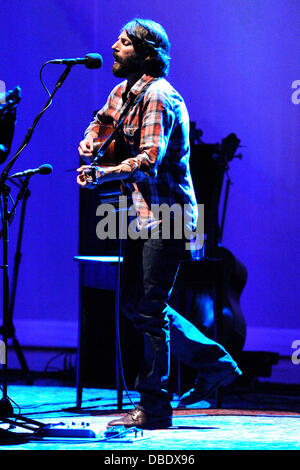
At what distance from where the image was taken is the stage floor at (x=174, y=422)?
A: 3.09m

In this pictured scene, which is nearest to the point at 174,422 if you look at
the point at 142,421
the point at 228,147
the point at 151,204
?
the point at 142,421

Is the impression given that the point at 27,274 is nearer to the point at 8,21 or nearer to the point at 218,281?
the point at 8,21

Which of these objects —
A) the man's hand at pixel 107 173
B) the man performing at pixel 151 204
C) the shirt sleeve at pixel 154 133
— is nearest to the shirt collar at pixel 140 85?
the man performing at pixel 151 204

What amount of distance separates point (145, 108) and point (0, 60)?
362 centimetres

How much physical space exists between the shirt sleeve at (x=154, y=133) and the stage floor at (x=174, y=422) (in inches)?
44.6

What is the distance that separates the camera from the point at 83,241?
4.84 m

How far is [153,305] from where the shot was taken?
333 centimetres

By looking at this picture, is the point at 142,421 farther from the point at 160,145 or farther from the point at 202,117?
the point at 202,117

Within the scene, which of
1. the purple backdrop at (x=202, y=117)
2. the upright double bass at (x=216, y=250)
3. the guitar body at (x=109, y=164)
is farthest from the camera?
the purple backdrop at (x=202, y=117)

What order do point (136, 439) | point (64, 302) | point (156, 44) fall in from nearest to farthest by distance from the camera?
point (136, 439) < point (156, 44) < point (64, 302)

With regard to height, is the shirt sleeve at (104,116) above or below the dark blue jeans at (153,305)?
above

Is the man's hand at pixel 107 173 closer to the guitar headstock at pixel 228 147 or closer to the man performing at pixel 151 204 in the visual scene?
the man performing at pixel 151 204

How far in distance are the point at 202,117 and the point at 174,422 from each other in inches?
125
